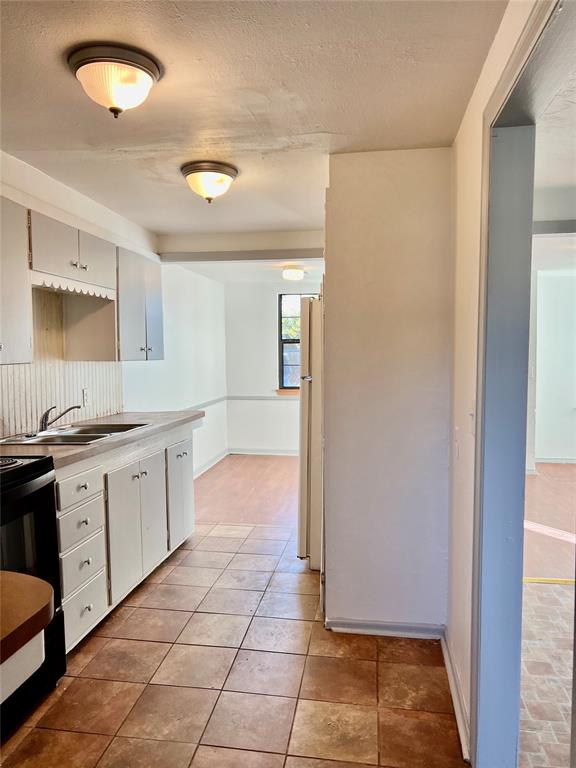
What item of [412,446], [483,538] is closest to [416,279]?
[412,446]

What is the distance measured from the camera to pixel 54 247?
8.74ft

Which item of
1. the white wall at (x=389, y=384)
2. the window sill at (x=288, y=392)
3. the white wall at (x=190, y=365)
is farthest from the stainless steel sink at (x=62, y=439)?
the window sill at (x=288, y=392)

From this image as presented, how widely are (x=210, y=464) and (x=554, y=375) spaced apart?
177 inches

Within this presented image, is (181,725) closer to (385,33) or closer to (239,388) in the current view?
(385,33)

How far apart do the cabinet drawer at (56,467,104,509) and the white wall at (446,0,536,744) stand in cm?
171

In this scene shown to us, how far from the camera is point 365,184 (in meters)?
2.46

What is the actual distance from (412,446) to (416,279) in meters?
0.81

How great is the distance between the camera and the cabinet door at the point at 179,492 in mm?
3375

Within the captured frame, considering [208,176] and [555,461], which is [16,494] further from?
[555,461]

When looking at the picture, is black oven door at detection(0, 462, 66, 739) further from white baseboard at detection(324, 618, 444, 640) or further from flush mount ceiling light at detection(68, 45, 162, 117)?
flush mount ceiling light at detection(68, 45, 162, 117)

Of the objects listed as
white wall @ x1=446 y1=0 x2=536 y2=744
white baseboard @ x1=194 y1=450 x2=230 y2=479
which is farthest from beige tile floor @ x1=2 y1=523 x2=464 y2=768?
white baseboard @ x1=194 y1=450 x2=230 y2=479

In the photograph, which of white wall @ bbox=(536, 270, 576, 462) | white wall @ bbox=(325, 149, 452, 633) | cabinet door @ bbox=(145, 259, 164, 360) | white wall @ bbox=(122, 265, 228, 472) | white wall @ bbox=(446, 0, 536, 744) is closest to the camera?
white wall @ bbox=(446, 0, 536, 744)

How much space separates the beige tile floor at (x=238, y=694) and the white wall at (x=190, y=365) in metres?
1.90

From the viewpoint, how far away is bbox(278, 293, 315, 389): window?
7109mm
